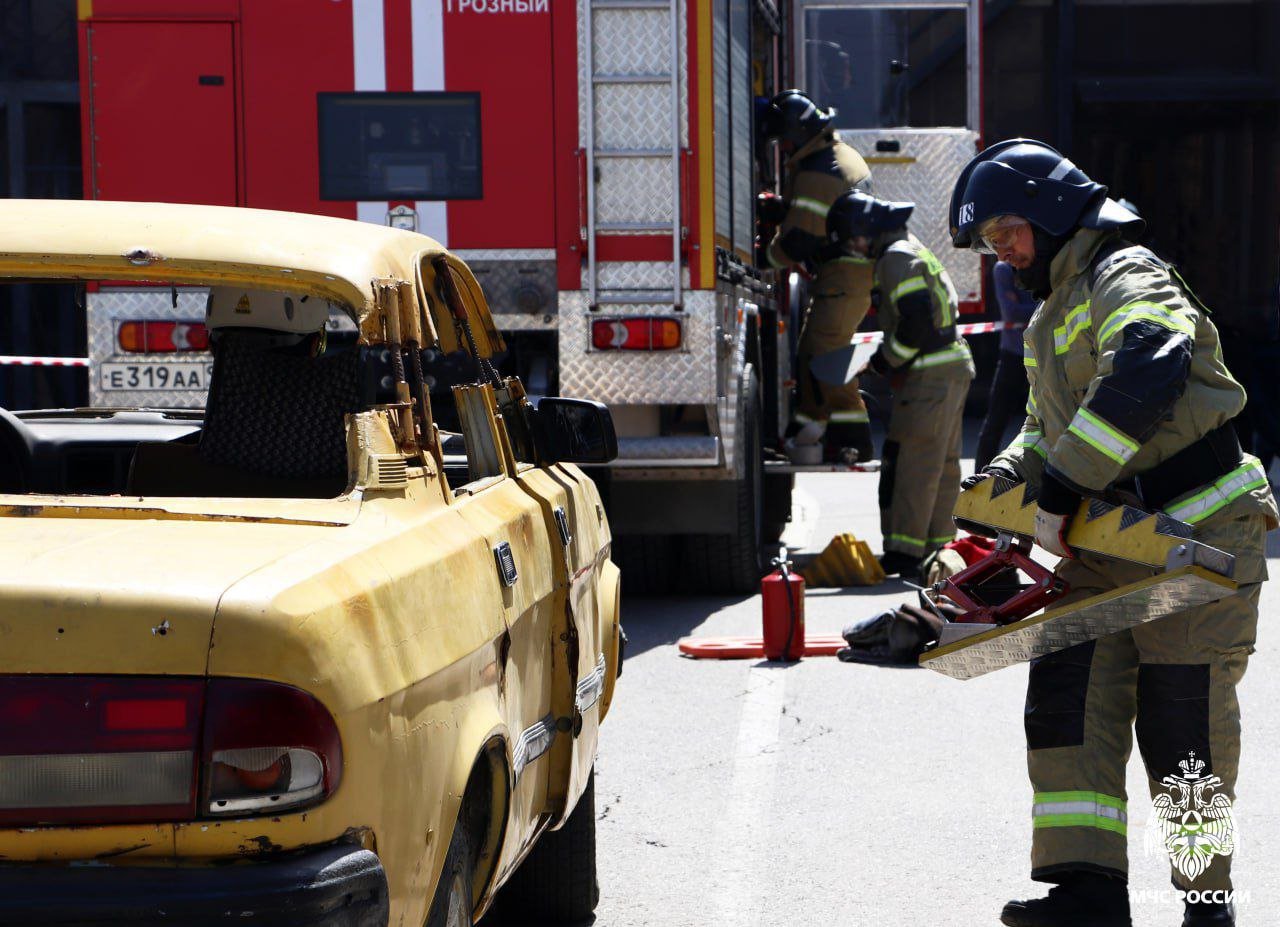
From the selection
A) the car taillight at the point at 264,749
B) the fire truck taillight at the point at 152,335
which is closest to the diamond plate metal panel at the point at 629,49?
the fire truck taillight at the point at 152,335

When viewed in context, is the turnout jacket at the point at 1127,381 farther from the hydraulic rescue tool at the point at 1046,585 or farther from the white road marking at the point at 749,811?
the white road marking at the point at 749,811

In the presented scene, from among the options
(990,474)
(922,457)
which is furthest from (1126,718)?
(922,457)

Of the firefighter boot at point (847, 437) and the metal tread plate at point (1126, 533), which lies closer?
the metal tread plate at point (1126, 533)

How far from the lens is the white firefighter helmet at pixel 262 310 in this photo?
4195 millimetres

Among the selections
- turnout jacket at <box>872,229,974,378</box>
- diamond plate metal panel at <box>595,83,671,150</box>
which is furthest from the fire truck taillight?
turnout jacket at <box>872,229,974,378</box>

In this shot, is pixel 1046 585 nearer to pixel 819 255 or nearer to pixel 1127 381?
pixel 1127 381

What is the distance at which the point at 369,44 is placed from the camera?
342 inches

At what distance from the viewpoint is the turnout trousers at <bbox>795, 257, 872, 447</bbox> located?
10766 mm

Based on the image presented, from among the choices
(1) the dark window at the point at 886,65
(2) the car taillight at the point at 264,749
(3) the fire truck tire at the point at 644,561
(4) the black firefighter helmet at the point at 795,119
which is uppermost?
(1) the dark window at the point at 886,65

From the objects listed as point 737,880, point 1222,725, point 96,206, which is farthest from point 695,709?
point 96,206

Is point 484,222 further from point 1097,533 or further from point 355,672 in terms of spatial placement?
point 355,672

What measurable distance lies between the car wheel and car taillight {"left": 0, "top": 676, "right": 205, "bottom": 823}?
60cm

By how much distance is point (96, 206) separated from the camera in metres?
3.76

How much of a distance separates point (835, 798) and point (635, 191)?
3.69m
